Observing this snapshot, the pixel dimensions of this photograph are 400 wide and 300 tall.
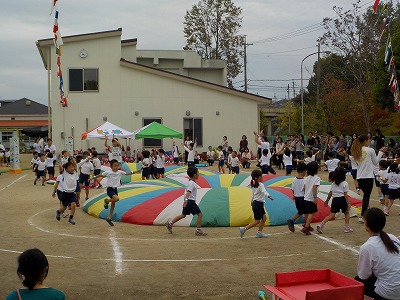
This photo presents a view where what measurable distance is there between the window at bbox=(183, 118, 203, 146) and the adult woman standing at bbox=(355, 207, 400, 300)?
28.4 metres

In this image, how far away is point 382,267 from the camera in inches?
187

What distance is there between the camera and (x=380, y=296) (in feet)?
15.6

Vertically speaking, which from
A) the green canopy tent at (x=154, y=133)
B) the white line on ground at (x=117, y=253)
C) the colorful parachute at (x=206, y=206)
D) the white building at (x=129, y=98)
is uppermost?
the white building at (x=129, y=98)

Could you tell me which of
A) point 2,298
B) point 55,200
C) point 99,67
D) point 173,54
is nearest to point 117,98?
point 99,67

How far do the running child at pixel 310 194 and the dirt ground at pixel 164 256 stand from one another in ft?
0.79

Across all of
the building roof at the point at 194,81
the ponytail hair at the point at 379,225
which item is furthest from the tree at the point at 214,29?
the ponytail hair at the point at 379,225

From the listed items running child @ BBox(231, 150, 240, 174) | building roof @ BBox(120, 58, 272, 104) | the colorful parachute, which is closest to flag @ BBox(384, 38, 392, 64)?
running child @ BBox(231, 150, 240, 174)

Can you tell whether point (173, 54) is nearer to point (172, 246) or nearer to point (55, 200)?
point (55, 200)

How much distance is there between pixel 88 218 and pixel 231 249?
15.7 ft

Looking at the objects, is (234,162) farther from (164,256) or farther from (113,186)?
(164,256)

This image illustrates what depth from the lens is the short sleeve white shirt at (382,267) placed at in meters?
4.71

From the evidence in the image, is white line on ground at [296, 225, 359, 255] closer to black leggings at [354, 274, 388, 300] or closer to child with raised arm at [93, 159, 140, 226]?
black leggings at [354, 274, 388, 300]

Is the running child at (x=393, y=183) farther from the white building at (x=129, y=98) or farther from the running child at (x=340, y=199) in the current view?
the white building at (x=129, y=98)

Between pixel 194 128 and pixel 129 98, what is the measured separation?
4.25 meters
